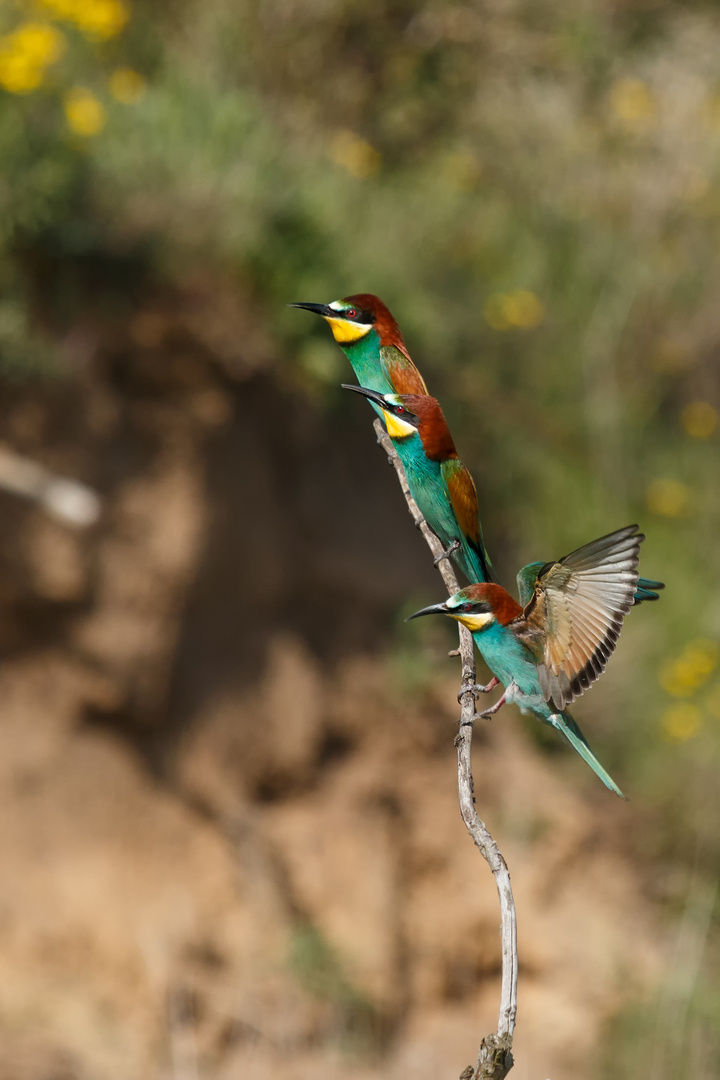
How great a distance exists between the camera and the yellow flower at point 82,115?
300cm

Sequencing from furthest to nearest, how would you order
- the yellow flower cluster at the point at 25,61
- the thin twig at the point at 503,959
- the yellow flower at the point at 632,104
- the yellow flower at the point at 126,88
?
the yellow flower at the point at 632,104, the yellow flower at the point at 126,88, the yellow flower cluster at the point at 25,61, the thin twig at the point at 503,959

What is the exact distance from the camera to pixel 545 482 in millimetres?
4152

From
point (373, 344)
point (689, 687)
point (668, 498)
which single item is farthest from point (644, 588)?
point (668, 498)

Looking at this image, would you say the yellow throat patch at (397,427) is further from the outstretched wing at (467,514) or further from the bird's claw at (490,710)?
the bird's claw at (490,710)

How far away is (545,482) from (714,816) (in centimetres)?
131

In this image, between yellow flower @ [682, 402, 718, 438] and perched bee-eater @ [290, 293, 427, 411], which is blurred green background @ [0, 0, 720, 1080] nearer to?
yellow flower @ [682, 402, 718, 438]

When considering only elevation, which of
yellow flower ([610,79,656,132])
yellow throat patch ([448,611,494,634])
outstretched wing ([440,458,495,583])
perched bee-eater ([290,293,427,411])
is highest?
yellow flower ([610,79,656,132])

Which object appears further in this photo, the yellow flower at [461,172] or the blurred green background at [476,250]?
the yellow flower at [461,172]

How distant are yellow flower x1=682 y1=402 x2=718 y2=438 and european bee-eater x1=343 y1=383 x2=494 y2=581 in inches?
122

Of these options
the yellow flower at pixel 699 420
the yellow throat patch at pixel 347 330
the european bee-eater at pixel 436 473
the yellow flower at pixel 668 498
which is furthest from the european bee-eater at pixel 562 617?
the yellow flower at pixel 699 420

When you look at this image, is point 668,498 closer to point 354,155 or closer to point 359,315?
point 354,155

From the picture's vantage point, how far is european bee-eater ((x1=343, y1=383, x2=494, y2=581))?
1412mm

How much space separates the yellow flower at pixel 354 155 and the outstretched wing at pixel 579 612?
309 cm

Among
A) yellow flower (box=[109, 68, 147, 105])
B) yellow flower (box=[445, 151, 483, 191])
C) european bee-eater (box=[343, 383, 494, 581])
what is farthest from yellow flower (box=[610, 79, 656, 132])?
european bee-eater (box=[343, 383, 494, 581])
